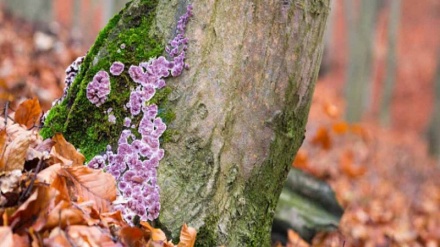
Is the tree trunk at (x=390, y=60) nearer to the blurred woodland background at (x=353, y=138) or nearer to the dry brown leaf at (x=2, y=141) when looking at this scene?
the blurred woodland background at (x=353, y=138)

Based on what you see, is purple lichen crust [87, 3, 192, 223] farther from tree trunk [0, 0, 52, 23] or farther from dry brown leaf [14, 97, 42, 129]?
tree trunk [0, 0, 52, 23]

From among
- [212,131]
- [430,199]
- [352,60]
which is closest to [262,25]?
[212,131]

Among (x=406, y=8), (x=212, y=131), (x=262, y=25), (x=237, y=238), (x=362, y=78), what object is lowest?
(x=237, y=238)

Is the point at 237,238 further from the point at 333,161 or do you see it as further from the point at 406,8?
the point at 406,8


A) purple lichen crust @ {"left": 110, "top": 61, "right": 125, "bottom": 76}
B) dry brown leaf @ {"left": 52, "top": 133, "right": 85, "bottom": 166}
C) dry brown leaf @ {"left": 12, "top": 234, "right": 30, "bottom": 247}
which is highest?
purple lichen crust @ {"left": 110, "top": 61, "right": 125, "bottom": 76}

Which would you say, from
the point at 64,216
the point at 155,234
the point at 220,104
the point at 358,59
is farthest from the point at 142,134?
the point at 358,59

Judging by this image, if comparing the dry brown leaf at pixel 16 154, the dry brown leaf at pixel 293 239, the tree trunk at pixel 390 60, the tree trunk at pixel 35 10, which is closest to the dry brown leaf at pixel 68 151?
the dry brown leaf at pixel 16 154

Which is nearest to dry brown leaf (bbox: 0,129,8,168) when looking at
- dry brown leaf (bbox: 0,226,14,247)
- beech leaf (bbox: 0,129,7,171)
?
beech leaf (bbox: 0,129,7,171)
